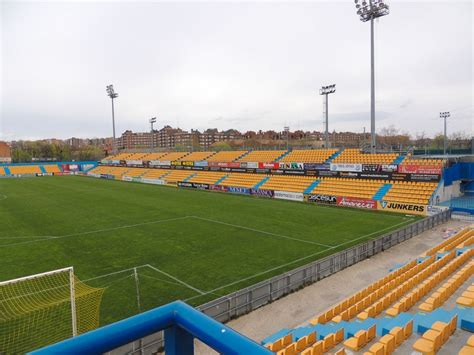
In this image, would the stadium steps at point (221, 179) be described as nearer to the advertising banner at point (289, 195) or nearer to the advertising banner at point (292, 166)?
the advertising banner at point (292, 166)

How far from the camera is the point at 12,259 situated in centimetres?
1783

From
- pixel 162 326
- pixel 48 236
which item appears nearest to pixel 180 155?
pixel 48 236

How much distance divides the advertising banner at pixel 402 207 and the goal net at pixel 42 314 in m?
24.7

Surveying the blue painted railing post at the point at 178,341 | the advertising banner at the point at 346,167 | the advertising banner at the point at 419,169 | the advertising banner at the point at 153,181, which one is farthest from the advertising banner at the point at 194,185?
the blue painted railing post at the point at 178,341

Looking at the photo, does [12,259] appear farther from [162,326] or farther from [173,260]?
[162,326]

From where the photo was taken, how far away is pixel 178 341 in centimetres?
169

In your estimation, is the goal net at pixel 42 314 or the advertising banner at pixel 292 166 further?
the advertising banner at pixel 292 166

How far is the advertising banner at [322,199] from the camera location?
1298 inches

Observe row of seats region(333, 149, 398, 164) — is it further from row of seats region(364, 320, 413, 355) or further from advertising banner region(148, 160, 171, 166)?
advertising banner region(148, 160, 171, 166)

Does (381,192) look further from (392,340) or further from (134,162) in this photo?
(134,162)

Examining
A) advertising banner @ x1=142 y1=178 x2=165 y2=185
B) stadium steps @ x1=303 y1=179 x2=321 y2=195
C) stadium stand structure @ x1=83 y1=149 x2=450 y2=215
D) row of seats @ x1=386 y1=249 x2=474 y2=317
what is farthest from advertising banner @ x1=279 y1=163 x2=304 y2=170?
row of seats @ x1=386 y1=249 x2=474 y2=317

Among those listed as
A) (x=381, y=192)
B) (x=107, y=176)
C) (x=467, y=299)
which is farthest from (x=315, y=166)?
(x=107, y=176)

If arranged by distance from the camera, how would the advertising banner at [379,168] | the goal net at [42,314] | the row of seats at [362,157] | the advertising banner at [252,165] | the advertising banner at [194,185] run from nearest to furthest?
the goal net at [42,314] → the advertising banner at [379,168] → the row of seats at [362,157] → the advertising banner at [252,165] → the advertising banner at [194,185]

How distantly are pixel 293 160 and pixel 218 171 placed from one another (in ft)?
43.6
